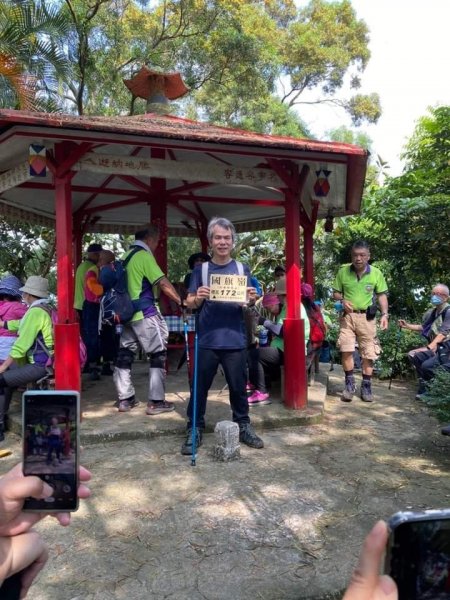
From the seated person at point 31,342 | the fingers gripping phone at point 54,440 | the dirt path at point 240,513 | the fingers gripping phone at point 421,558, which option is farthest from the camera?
the seated person at point 31,342

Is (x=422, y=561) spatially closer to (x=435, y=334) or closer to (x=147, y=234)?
(x=147, y=234)

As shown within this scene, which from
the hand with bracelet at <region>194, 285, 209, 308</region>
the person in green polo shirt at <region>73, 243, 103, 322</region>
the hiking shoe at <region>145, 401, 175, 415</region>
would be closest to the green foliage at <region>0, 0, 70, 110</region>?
the person in green polo shirt at <region>73, 243, 103, 322</region>

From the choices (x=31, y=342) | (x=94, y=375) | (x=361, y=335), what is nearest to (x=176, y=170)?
(x=31, y=342)

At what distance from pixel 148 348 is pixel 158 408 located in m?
0.67


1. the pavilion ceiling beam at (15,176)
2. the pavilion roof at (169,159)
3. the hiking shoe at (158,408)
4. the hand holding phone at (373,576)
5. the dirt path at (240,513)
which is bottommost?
the dirt path at (240,513)

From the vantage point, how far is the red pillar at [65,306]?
478 cm

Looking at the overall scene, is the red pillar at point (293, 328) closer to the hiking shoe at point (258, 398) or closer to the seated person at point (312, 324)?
the hiking shoe at point (258, 398)

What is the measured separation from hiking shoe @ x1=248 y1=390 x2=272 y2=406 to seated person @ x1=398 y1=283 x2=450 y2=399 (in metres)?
1.91

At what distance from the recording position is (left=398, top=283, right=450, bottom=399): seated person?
6.08 meters

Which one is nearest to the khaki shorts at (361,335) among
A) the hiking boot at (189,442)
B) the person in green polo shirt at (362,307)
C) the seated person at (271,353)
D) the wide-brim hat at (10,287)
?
the person in green polo shirt at (362,307)

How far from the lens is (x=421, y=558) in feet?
2.73

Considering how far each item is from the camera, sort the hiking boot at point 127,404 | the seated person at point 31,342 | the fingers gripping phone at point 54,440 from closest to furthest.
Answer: the fingers gripping phone at point 54,440 → the seated person at point 31,342 → the hiking boot at point 127,404

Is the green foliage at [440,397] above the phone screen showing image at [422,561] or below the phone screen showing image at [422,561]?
below

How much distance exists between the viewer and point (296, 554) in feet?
9.23
